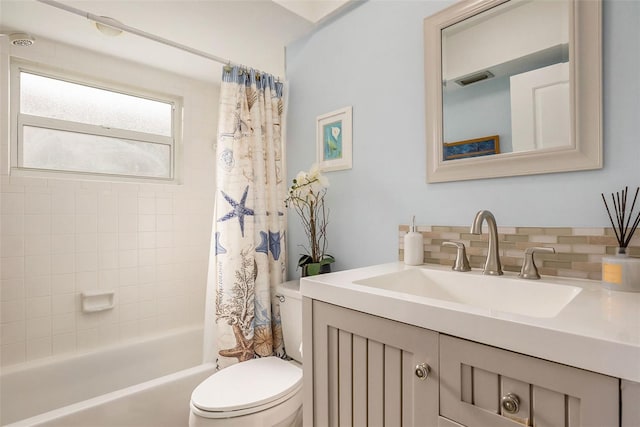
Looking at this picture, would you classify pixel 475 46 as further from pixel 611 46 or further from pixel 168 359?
pixel 168 359

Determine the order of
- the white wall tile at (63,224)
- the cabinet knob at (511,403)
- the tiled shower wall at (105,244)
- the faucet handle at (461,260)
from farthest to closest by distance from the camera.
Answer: the white wall tile at (63,224)
the tiled shower wall at (105,244)
the faucet handle at (461,260)
the cabinet knob at (511,403)

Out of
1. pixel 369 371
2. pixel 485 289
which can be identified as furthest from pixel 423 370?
pixel 485 289

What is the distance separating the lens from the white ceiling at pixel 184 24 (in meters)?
1.68

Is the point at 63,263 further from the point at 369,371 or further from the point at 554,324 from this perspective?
the point at 554,324

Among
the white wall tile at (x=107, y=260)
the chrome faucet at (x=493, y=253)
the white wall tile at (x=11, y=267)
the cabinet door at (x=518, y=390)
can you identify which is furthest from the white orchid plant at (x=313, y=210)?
the white wall tile at (x=11, y=267)

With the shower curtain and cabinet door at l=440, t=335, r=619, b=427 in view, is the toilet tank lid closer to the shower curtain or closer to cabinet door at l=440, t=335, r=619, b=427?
the shower curtain

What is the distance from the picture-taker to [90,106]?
2.27 meters

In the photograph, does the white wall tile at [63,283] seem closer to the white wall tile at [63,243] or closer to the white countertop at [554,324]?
→ the white wall tile at [63,243]

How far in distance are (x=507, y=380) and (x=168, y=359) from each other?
2.39 metres

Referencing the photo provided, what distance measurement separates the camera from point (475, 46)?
1.23m

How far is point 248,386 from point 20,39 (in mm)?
2285

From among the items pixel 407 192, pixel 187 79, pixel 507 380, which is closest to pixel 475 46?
pixel 407 192

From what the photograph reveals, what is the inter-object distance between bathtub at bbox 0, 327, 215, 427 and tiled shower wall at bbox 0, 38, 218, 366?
0.11m

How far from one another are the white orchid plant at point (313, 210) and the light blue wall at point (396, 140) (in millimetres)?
71
